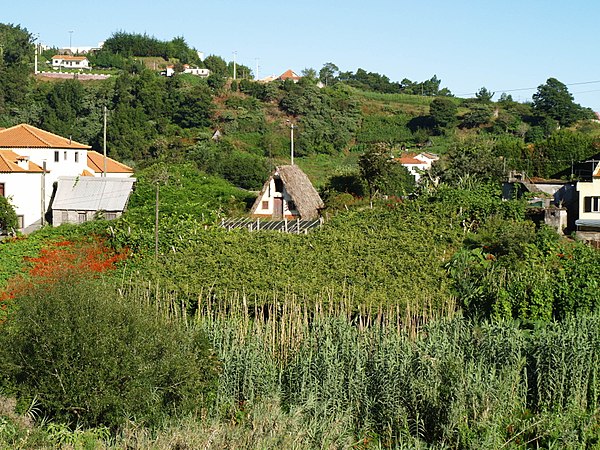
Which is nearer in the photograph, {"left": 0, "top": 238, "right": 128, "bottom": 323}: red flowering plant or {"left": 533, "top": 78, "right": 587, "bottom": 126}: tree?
{"left": 0, "top": 238, "right": 128, "bottom": 323}: red flowering plant

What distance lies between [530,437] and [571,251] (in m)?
10.3

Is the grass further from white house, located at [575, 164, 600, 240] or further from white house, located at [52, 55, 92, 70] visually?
white house, located at [52, 55, 92, 70]

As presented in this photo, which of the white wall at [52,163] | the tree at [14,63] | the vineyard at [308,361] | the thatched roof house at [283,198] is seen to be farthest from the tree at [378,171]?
the tree at [14,63]

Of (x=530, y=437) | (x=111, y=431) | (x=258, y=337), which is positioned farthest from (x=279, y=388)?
(x=530, y=437)

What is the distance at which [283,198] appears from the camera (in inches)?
1215

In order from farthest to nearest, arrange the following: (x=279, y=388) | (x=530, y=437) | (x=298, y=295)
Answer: (x=298, y=295), (x=279, y=388), (x=530, y=437)

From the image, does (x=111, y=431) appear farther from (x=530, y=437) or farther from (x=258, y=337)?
(x=530, y=437)

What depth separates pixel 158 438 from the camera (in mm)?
8742

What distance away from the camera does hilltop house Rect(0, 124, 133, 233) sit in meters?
31.5

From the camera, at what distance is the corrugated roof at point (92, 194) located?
3038cm

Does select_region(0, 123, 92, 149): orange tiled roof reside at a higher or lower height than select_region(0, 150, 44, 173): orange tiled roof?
higher

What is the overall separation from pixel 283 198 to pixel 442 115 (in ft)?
114

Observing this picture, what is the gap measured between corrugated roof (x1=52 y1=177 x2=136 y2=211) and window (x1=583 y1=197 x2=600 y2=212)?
51.6ft

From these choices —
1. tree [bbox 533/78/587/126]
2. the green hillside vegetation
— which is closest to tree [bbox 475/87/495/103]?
tree [bbox 533/78/587/126]
